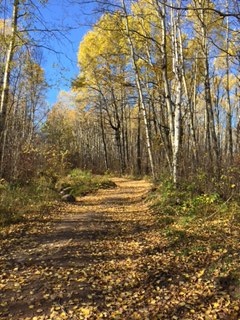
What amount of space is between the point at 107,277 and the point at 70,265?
2.36 ft

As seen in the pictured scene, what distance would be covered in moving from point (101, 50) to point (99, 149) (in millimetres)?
22868

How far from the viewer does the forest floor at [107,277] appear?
4.44 m

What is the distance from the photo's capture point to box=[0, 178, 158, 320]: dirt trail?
4508 mm

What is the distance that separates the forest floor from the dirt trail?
11 millimetres

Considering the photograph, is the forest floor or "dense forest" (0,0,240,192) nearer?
the forest floor

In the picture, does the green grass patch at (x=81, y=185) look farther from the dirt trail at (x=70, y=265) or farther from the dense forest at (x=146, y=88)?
the dirt trail at (x=70, y=265)

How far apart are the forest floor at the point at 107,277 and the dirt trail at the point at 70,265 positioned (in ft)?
0.04

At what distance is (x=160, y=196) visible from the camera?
1091cm

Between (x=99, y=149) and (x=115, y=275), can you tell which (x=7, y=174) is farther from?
(x=99, y=149)

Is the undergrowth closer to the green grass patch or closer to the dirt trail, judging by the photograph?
the dirt trail

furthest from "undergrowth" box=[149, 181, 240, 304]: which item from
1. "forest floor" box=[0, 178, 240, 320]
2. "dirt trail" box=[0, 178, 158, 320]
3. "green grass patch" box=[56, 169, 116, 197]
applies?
"green grass patch" box=[56, 169, 116, 197]

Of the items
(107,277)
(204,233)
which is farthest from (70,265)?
(204,233)

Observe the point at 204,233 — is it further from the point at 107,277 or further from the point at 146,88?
the point at 146,88

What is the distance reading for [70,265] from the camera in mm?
5797
